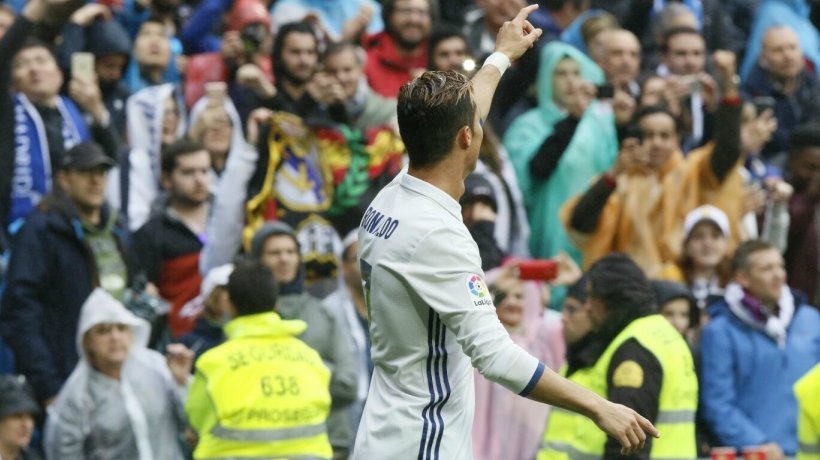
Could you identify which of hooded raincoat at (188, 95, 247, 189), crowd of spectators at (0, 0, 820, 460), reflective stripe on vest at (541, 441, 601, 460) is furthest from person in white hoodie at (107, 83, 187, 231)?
reflective stripe on vest at (541, 441, 601, 460)

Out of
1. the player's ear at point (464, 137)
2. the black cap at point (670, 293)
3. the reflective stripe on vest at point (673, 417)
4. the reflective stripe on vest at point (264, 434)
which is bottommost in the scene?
the reflective stripe on vest at point (264, 434)

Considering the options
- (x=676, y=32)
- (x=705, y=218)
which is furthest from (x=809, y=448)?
(x=676, y=32)

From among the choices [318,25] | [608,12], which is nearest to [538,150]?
[318,25]

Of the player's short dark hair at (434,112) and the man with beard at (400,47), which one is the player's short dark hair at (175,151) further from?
the player's short dark hair at (434,112)

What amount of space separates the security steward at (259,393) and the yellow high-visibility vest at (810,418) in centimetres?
217

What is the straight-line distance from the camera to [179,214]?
1070 centimetres

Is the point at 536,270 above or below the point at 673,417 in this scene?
above

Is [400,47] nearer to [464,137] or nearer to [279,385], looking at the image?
[279,385]

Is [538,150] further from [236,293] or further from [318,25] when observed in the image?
[236,293]

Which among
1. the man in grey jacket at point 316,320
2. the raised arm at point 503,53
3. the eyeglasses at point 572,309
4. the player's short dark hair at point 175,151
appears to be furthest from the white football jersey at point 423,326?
the player's short dark hair at point 175,151

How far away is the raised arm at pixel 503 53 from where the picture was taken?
650cm

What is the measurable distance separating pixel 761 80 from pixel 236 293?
6377 millimetres

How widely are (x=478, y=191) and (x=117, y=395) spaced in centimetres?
253

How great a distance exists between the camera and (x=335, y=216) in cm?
1053
